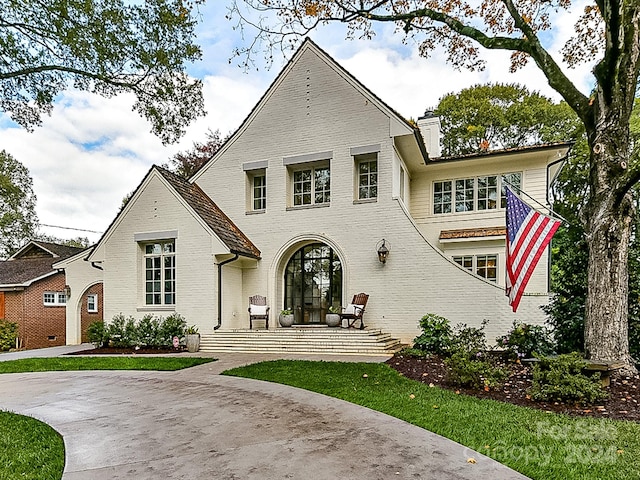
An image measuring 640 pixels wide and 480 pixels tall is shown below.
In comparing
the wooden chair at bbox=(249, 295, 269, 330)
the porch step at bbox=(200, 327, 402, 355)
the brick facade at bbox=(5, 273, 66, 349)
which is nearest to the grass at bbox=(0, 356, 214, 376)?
the porch step at bbox=(200, 327, 402, 355)

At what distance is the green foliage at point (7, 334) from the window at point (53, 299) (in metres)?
1.89

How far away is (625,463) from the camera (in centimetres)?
345

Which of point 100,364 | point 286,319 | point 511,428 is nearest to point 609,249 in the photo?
point 511,428

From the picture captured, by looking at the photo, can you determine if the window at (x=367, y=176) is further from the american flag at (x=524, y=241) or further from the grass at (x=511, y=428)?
the grass at (x=511, y=428)

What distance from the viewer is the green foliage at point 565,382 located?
5230mm

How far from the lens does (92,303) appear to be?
70.6ft

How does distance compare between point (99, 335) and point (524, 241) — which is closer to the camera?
point (524, 241)

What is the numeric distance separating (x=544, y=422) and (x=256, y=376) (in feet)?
16.0

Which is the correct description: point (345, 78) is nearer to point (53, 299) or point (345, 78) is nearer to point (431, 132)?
point (431, 132)

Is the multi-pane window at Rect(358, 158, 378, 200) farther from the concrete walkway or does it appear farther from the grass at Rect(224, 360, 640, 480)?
the concrete walkway

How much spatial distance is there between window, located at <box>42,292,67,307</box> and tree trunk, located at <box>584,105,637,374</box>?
73.9 feet

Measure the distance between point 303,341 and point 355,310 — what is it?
1.75m

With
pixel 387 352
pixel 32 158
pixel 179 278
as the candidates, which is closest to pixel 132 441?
pixel 387 352

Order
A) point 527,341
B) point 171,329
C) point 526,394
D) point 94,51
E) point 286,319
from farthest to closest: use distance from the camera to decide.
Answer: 1. point 286,319
2. point 171,329
3. point 527,341
4. point 94,51
5. point 526,394
